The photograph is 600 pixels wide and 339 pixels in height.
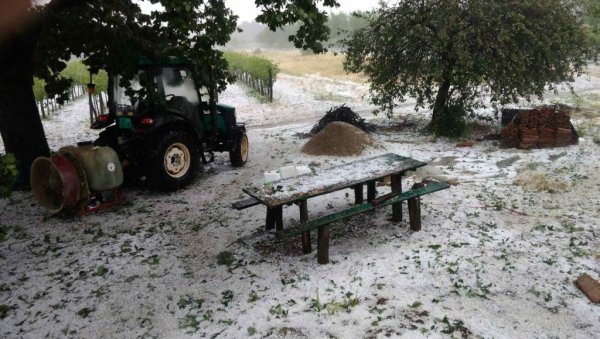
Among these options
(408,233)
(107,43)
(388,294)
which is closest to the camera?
(388,294)

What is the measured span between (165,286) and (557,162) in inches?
302

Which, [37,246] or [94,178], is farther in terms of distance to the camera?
[94,178]

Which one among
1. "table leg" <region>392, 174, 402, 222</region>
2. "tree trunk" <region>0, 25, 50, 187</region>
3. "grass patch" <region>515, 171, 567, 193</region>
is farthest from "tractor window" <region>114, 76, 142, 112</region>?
"grass patch" <region>515, 171, 567, 193</region>

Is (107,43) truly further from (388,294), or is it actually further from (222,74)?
(388,294)

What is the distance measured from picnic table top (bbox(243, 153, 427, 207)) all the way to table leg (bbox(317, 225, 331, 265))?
44cm

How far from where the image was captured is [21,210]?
6.66m

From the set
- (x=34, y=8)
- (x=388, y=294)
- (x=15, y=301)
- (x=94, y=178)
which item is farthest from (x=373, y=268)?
(x=34, y=8)

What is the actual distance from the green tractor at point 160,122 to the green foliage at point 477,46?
5.95 meters

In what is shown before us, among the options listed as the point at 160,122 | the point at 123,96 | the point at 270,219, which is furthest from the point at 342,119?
the point at 270,219

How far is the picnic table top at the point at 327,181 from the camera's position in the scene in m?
4.78

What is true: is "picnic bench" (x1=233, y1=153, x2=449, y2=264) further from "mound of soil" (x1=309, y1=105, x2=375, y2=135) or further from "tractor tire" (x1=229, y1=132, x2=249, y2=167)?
"mound of soil" (x1=309, y1=105, x2=375, y2=135)

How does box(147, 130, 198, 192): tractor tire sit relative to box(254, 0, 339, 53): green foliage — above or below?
below

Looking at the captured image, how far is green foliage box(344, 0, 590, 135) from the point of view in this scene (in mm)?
9977

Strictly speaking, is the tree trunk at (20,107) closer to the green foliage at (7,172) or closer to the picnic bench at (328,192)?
the green foliage at (7,172)
